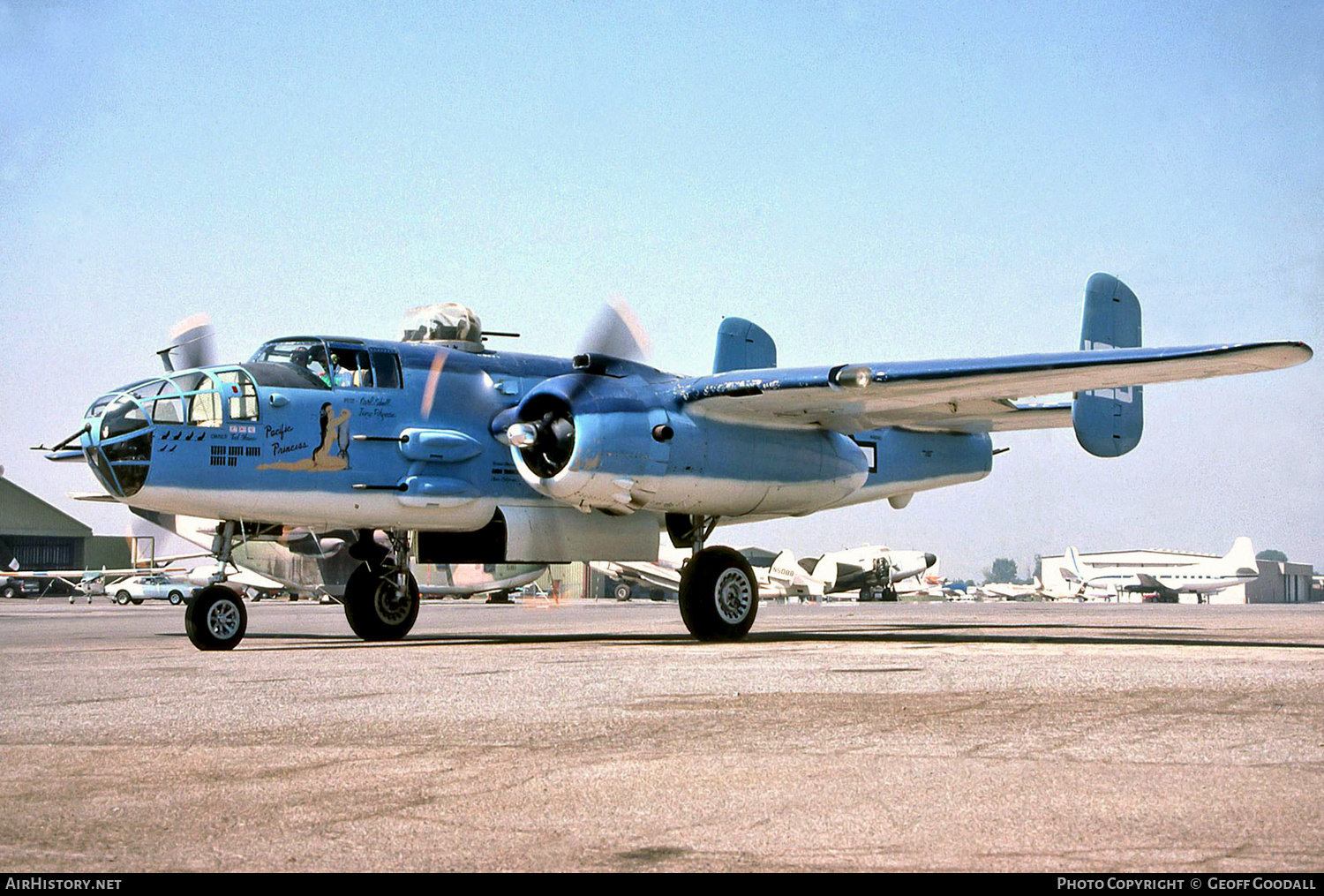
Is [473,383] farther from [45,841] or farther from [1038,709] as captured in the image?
[45,841]

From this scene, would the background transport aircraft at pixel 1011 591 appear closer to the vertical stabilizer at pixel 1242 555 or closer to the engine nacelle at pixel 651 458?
the vertical stabilizer at pixel 1242 555

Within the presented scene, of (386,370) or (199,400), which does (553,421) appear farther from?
(199,400)

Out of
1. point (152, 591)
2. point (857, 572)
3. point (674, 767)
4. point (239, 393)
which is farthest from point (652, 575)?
point (674, 767)

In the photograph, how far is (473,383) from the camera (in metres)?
18.6

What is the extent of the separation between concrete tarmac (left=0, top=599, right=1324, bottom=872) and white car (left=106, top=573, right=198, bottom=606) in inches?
2054

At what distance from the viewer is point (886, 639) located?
17.8m

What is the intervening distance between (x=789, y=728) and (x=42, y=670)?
882cm

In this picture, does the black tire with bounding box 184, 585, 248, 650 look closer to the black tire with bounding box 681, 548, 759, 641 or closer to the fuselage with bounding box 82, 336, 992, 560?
the fuselage with bounding box 82, 336, 992, 560

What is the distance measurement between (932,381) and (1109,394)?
14.9 ft

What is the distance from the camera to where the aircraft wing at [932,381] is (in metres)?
14.4

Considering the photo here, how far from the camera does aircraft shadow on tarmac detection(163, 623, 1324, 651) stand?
16.6 meters

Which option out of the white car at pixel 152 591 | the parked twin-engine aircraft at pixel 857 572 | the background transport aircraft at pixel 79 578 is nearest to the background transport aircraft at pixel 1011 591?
the parked twin-engine aircraft at pixel 857 572
